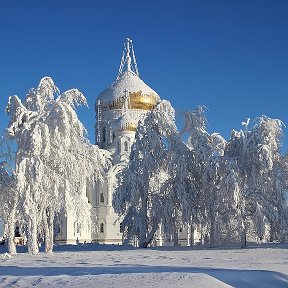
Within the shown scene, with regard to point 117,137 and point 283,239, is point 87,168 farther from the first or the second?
point 117,137

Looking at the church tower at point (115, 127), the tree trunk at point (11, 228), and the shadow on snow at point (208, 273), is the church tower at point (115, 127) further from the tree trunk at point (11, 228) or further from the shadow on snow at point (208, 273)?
the shadow on snow at point (208, 273)

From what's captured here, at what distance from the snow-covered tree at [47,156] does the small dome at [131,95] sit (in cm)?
3994

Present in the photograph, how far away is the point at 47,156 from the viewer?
27375 millimetres

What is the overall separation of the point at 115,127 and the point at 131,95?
5485 millimetres

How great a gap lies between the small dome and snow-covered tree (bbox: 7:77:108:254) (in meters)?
39.9

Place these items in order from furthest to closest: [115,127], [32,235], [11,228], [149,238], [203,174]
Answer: [115,127], [149,238], [203,174], [11,228], [32,235]

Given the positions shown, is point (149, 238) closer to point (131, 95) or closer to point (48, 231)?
point (48, 231)

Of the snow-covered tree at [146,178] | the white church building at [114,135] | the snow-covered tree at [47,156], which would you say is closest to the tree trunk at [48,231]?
the snow-covered tree at [47,156]

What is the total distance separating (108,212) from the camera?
6462 cm

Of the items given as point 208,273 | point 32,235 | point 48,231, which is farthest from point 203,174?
point 208,273

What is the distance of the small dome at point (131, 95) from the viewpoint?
6938 cm

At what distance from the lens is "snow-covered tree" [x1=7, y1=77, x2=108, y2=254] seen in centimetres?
2614

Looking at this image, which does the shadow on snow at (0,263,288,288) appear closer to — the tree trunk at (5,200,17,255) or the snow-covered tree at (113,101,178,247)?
the tree trunk at (5,200,17,255)

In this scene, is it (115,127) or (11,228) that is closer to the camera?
(11,228)
